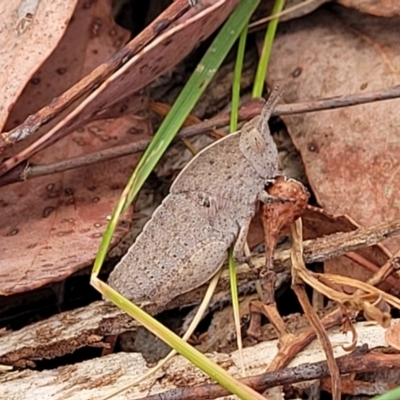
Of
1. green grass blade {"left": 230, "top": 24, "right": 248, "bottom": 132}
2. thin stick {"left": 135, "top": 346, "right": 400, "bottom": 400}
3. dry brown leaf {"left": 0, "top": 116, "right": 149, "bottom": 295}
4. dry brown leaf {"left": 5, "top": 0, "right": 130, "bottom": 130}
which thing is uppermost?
dry brown leaf {"left": 5, "top": 0, "right": 130, "bottom": 130}

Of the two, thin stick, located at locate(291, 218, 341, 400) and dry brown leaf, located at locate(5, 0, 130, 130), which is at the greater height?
dry brown leaf, located at locate(5, 0, 130, 130)

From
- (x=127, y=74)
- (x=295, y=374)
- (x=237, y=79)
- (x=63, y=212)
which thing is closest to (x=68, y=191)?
(x=63, y=212)

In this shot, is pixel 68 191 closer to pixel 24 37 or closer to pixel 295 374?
pixel 24 37

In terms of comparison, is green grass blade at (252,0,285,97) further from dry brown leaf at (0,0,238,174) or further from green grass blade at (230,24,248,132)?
dry brown leaf at (0,0,238,174)

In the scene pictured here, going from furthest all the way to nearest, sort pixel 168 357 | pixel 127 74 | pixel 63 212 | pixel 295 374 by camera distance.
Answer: pixel 63 212 → pixel 127 74 → pixel 168 357 → pixel 295 374

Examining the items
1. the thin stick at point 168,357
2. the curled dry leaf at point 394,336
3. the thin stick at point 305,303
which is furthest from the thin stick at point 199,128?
the curled dry leaf at point 394,336

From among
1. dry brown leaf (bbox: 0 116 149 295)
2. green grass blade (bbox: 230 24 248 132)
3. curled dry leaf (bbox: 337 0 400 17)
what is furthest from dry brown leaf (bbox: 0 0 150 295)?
curled dry leaf (bbox: 337 0 400 17)
